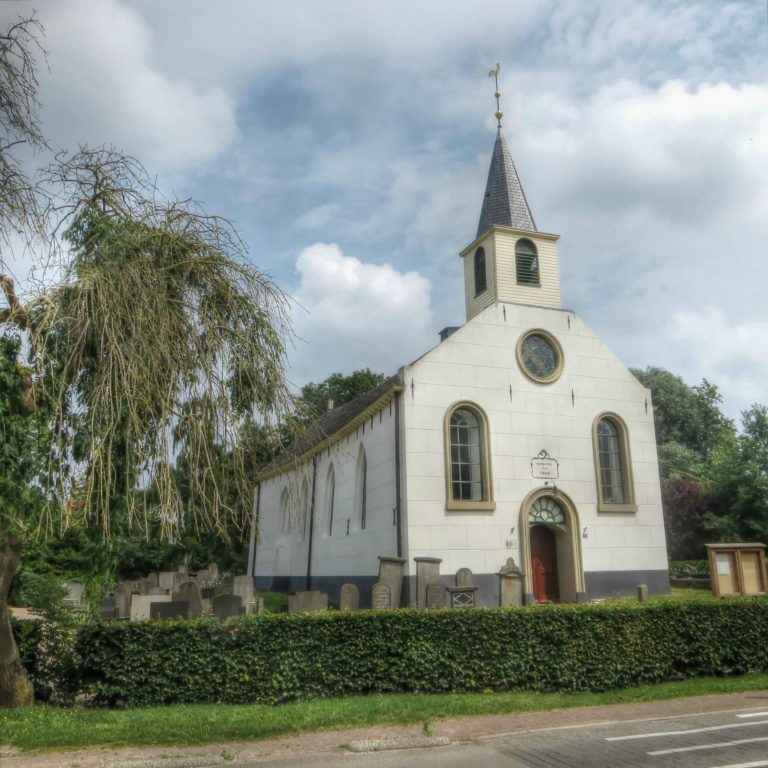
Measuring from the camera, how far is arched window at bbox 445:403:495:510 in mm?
19281

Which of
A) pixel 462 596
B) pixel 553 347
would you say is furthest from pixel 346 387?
pixel 462 596

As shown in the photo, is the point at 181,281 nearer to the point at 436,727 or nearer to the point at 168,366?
the point at 168,366

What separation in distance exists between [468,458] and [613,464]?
530cm

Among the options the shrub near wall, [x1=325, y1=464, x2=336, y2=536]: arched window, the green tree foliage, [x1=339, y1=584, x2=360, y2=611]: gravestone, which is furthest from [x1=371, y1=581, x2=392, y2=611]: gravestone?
the green tree foliage

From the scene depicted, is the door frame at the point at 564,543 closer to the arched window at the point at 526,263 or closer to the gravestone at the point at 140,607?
the arched window at the point at 526,263

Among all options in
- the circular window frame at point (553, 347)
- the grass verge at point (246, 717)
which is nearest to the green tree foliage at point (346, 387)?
the circular window frame at point (553, 347)

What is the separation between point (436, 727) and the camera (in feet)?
29.5

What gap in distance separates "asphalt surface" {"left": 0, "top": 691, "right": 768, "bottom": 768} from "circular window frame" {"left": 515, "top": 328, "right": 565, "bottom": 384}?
1229cm

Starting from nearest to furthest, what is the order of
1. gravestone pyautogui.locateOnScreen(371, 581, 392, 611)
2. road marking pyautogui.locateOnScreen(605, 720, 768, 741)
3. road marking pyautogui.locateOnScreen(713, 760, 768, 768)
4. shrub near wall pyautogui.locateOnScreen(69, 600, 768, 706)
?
road marking pyautogui.locateOnScreen(713, 760, 768, 768), road marking pyautogui.locateOnScreen(605, 720, 768, 741), shrub near wall pyautogui.locateOnScreen(69, 600, 768, 706), gravestone pyautogui.locateOnScreen(371, 581, 392, 611)

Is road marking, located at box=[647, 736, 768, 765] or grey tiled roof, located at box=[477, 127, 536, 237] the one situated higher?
grey tiled roof, located at box=[477, 127, 536, 237]

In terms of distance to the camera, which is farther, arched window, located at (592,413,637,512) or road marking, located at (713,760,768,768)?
arched window, located at (592,413,637,512)

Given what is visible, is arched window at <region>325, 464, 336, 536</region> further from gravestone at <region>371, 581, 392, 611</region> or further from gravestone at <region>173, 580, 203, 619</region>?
gravestone at <region>371, 581, 392, 611</region>

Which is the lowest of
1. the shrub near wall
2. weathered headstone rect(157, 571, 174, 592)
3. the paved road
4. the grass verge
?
the paved road

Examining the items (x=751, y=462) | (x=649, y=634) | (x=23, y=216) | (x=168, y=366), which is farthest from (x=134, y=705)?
(x=751, y=462)
